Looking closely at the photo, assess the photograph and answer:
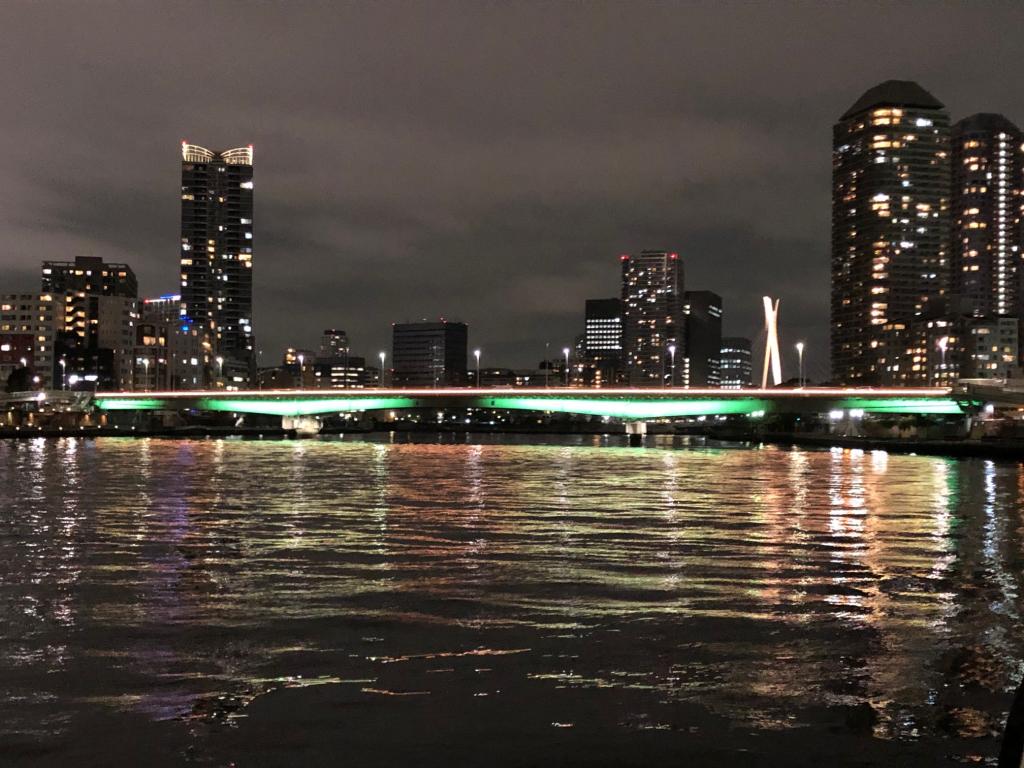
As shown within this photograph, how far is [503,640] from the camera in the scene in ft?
49.2

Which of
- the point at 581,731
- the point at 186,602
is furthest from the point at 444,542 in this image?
the point at 581,731

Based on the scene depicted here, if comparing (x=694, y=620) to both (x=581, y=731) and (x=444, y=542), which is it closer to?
(x=581, y=731)

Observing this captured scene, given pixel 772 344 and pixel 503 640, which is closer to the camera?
pixel 503 640

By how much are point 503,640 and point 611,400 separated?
395 ft

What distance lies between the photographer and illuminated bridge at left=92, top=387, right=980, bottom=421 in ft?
402

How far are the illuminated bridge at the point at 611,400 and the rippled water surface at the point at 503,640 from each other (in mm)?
91842

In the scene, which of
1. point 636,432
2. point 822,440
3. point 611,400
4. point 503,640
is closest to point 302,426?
point 636,432

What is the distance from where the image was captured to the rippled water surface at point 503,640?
10547 millimetres

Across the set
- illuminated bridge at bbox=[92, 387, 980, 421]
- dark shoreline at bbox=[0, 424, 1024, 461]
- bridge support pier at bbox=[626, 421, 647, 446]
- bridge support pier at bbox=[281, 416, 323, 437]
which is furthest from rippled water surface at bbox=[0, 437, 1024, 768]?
bridge support pier at bbox=[281, 416, 323, 437]

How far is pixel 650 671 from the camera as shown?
13.2 m

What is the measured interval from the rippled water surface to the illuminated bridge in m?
91.8

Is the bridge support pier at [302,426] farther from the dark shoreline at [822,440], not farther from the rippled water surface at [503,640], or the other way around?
the rippled water surface at [503,640]

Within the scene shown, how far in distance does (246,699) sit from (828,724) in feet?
20.4

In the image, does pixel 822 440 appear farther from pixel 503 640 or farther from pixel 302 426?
pixel 503 640
